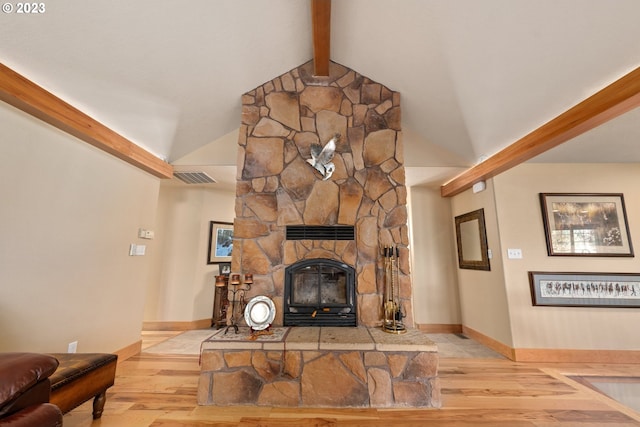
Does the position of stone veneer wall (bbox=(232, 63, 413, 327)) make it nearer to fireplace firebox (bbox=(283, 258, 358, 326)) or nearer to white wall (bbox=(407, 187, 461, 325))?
fireplace firebox (bbox=(283, 258, 358, 326))

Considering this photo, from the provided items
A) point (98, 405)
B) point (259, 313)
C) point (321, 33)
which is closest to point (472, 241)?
point (259, 313)

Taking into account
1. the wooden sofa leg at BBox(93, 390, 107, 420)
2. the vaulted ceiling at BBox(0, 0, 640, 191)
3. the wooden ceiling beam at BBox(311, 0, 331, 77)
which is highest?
the wooden ceiling beam at BBox(311, 0, 331, 77)

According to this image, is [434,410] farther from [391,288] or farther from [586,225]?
[586,225]

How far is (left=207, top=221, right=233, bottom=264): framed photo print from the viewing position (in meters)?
4.68

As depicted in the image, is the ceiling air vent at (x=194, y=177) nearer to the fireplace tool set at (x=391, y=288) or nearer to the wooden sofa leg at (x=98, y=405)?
the wooden sofa leg at (x=98, y=405)

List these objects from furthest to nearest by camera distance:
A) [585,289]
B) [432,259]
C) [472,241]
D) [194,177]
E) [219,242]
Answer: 1. [219,242]
2. [432,259]
3. [194,177]
4. [472,241]
5. [585,289]

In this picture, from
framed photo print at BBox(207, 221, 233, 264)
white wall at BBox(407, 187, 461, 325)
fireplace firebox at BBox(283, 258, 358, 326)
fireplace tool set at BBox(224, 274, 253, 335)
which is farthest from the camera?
framed photo print at BBox(207, 221, 233, 264)

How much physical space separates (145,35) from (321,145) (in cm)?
173

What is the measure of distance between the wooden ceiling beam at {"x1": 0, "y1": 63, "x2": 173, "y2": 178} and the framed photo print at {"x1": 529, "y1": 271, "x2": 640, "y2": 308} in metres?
4.77

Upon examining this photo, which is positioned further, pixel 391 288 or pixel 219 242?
pixel 219 242

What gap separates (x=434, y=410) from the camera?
6.61 feet

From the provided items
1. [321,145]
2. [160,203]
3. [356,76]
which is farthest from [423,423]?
[160,203]

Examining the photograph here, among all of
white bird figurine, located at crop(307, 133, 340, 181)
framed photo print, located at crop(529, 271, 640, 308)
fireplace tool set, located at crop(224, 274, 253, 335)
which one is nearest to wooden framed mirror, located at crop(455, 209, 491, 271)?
framed photo print, located at crop(529, 271, 640, 308)

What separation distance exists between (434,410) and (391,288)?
97 cm
